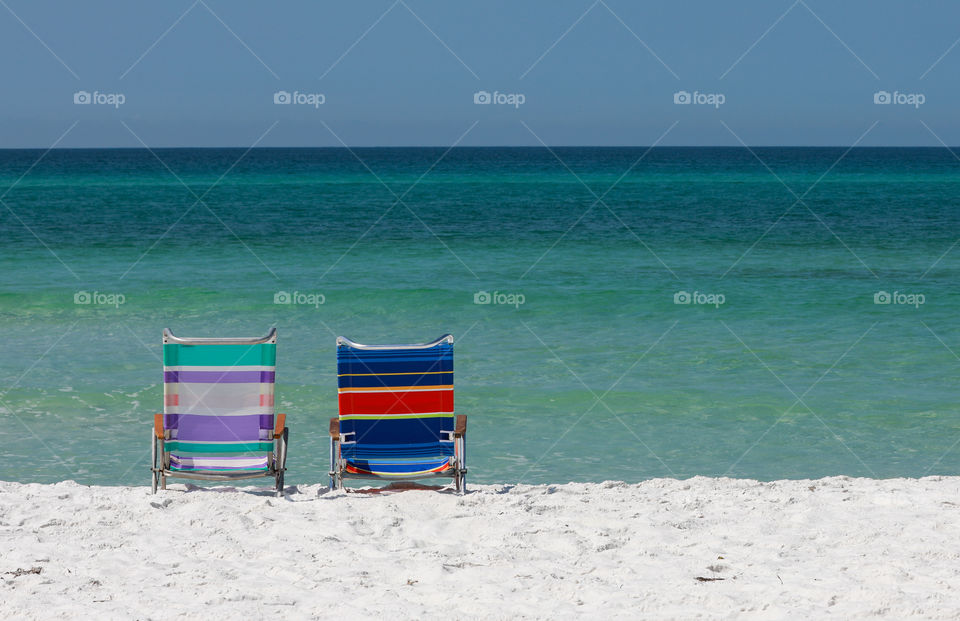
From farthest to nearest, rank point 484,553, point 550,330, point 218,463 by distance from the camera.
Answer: point 550,330, point 218,463, point 484,553

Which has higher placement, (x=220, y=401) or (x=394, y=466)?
(x=220, y=401)

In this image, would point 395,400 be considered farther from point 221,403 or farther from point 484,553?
point 484,553

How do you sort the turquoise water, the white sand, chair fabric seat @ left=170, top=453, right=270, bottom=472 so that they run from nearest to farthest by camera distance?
the white sand
chair fabric seat @ left=170, top=453, right=270, bottom=472
the turquoise water

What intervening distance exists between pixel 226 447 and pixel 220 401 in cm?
27

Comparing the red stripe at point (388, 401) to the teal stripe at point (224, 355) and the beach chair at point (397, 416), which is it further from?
the teal stripe at point (224, 355)

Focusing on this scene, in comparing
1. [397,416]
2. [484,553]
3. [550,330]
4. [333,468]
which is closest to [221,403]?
[333,468]

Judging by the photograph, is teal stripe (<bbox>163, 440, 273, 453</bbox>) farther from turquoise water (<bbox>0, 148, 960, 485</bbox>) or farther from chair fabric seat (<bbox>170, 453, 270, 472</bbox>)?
turquoise water (<bbox>0, 148, 960, 485</bbox>)

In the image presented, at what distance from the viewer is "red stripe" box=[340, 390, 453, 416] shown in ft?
18.5

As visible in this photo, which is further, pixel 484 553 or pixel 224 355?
pixel 224 355

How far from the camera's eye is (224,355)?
568 cm

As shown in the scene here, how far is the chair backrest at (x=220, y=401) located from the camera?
5637mm

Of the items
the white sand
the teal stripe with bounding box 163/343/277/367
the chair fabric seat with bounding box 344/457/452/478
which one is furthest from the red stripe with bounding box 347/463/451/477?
the teal stripe with bounding box 163/343/277/367

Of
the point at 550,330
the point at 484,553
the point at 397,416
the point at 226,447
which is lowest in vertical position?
the point at 484,553

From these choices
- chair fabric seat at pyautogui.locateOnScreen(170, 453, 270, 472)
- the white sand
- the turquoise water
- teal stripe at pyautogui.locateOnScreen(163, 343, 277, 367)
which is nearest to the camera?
the white sand
